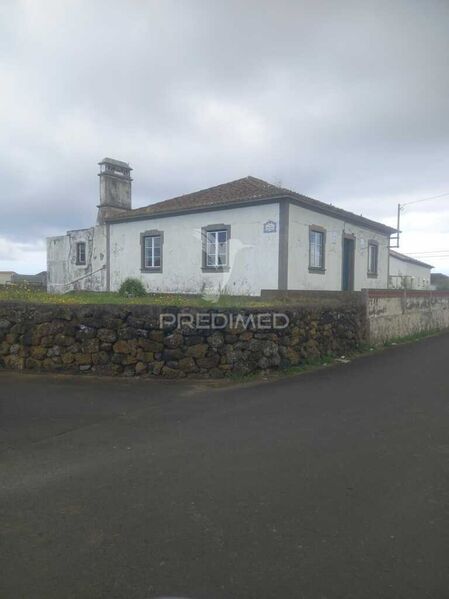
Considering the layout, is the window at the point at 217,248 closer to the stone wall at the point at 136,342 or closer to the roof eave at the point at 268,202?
the roof eave at the point at 268,202

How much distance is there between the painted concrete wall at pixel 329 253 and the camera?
16.4 metres

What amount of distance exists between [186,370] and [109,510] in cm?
463

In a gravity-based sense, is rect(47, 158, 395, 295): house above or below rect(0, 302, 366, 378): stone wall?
above

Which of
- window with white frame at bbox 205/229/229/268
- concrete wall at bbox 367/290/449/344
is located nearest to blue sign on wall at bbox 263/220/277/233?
window with white frame at bbox 205/229/229/268

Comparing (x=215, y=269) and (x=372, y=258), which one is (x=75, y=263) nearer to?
(x=215, y=269)

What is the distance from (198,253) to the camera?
59.7 feet

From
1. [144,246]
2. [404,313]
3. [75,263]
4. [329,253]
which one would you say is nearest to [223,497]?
[404,313]

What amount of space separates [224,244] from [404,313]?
698cm

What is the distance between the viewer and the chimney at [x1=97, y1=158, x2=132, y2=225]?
895 inches

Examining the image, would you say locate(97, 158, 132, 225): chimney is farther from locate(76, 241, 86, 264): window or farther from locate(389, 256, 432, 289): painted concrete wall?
locate(389, 256, 432, 289): painted concrete wall

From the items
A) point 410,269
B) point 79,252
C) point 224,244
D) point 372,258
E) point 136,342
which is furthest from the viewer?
point 410,269

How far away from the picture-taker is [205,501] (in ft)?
11.7

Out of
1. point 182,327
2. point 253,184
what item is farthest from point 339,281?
point 182,327

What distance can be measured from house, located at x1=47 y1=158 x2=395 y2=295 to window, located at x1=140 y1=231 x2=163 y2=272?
0.04 meters
